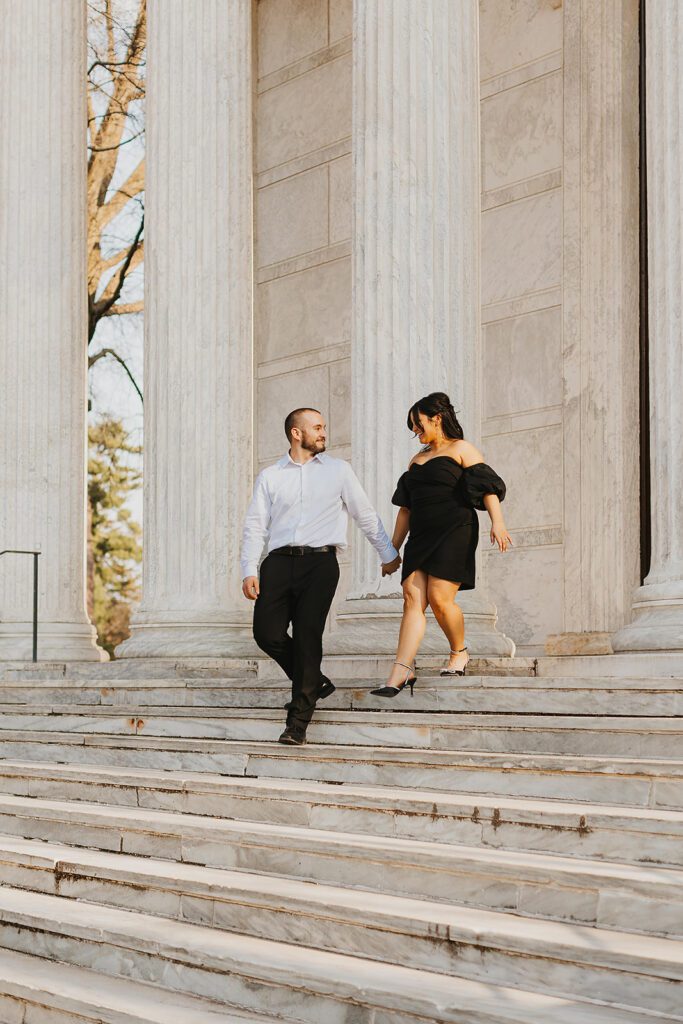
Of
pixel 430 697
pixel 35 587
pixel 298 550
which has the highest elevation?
pixel 298 550

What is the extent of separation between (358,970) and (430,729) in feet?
13.6

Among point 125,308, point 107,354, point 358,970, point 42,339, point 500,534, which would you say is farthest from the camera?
point 107,354

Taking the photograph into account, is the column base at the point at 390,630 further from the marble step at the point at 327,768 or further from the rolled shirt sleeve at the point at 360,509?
the rolled shirt sleeve at the point at 360,509

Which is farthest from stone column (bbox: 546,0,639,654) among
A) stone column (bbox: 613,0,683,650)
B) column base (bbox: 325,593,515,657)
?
stone column (bbox: 613,0,683,650)

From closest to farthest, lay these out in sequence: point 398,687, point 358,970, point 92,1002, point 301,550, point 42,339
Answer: point 358,970 < point 92,1002 < point 301,550 < point 398,687 < point 42,339

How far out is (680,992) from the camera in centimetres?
612

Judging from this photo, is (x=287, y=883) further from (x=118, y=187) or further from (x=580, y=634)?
(x=118, y=187)

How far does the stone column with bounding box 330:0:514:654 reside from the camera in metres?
15.4

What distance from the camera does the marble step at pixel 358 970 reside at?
6.38 meters

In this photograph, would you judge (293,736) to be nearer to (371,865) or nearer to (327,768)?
(327,768)

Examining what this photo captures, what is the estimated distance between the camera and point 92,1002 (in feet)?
24.2

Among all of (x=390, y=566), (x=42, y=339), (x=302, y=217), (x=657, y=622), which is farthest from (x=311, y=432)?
(x=302, y=217)

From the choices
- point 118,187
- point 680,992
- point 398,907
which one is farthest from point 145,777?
point 118,187

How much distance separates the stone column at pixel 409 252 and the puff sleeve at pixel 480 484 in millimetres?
3060
